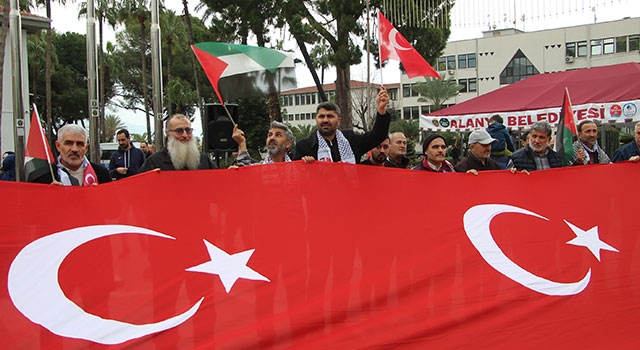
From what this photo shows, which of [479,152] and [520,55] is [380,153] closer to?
[479,152]

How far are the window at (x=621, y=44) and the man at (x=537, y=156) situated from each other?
57478mm

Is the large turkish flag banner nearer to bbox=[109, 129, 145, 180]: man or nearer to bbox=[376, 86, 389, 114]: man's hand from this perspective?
bbox=[376, 86, 389, 114]: man's hand

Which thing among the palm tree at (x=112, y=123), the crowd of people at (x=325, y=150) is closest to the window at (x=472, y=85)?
the palm tree at (x=112, y=123)

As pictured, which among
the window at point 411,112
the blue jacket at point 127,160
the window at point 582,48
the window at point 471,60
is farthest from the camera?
the window at point 411,112

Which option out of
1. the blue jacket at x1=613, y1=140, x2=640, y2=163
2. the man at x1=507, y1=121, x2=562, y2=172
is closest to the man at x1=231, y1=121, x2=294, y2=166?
the man at x1=507, y1=121, x2=562, y2=172

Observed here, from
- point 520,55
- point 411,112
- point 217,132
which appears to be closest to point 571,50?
point 520,55

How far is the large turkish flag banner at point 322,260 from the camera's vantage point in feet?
10.8

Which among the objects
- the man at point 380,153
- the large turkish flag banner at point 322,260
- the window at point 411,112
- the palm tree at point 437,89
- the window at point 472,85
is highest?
the window at point 472,85

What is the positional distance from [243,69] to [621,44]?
5884cm

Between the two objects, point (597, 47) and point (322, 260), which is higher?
point (597, 47)

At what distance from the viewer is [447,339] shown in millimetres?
3533

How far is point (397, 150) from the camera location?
16.8 feet

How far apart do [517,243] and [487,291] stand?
47 cm

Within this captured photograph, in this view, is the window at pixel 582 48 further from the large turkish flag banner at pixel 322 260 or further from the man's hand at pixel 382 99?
the man's hand at pixel 382 99
